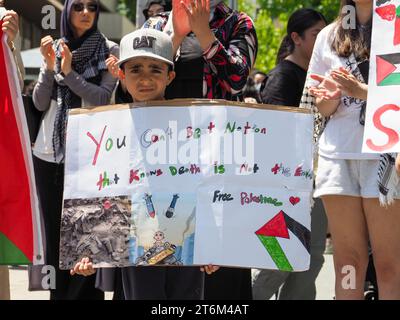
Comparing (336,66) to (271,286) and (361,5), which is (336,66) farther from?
(271,286)

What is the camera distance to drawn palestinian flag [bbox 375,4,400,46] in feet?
16.4

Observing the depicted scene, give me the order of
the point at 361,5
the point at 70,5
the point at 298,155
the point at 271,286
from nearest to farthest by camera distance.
A: the point at 298,155 < the point at 361,5 < the point at 70,5 < the point at 271,286

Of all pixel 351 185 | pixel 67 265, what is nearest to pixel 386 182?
pixel 351 185

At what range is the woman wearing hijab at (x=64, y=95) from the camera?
6.18 metres

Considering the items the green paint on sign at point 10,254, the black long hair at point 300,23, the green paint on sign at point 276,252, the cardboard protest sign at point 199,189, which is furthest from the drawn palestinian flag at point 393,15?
the green paint on sign at point 10,254

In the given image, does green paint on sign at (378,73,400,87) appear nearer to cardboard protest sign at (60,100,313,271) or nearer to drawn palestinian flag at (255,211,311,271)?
cardboard protest sign at (60,100,313,271)

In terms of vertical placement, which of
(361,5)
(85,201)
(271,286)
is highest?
(361,5)

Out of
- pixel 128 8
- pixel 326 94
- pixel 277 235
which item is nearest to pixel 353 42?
pixel 326 94

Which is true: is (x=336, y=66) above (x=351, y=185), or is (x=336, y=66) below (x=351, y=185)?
above

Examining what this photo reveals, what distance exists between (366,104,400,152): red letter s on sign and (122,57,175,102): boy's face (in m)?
1.02

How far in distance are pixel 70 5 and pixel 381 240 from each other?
252 cm

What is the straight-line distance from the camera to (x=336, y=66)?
A: 215 inches

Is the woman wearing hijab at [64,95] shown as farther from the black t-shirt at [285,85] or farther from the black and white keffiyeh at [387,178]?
the black and white keffiyeh at [387,178]

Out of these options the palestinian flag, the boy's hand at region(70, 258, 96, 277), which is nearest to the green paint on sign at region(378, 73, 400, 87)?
the boy's hand at region(70, 258, 96, 277)
